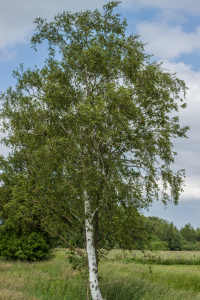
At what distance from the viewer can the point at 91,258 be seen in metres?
9.38

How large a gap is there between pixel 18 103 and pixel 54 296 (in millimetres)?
8260

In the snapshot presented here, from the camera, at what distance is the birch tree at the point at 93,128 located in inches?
334

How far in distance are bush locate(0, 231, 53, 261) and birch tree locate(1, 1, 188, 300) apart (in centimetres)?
1061

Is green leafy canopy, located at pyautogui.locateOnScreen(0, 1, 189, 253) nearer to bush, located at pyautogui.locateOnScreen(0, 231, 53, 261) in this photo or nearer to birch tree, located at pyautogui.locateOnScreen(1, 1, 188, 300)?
birch tree, located at pyautogui.locateOnScreen(1, 1, 188, 300)

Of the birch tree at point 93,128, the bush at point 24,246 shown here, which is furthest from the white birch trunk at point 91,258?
the bush at point 24,246

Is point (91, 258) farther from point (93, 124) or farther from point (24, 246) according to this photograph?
point (24, 246)

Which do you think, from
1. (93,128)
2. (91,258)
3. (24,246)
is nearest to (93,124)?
(93,128)

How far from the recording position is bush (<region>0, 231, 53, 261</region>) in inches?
788

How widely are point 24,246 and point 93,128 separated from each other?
1499cm

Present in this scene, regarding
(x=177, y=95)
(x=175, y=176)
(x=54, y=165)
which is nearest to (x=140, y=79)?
(x=177, y=95)

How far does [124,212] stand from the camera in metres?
8.63

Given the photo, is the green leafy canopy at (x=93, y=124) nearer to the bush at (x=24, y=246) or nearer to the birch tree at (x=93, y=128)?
the birch tree at (x=93, y=128)

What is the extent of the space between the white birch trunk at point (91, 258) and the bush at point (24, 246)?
12.1 m

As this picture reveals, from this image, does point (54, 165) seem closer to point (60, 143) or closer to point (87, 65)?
point (60, 143)
